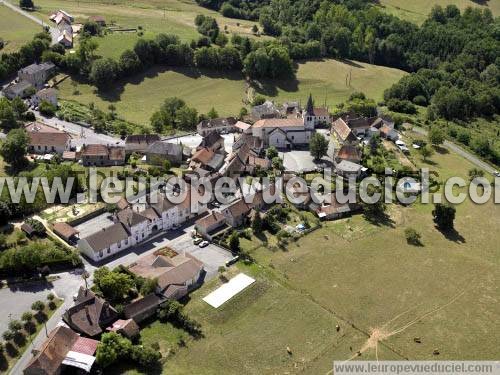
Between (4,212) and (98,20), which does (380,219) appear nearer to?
(4,212)

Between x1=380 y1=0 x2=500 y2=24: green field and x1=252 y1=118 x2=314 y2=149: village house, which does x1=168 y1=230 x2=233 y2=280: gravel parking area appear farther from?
x1=380 y1=0 x2=500 y2=24: green field

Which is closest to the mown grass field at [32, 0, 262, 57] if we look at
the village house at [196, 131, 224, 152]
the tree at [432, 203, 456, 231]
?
the village house at [196, 131, 224, 152]

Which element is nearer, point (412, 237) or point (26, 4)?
point (412, 237)

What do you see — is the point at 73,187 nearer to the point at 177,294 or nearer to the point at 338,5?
the point at 177,294

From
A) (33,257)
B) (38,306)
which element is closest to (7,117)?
(33,257)

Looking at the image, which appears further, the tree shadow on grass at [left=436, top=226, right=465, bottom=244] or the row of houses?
the row of houses

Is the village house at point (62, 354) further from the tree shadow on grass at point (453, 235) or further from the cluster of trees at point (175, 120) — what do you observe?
the cluster of trees at point (175, 120)
